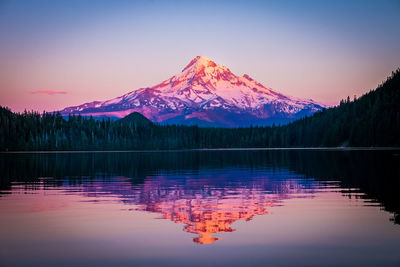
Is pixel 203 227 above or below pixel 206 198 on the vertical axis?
below

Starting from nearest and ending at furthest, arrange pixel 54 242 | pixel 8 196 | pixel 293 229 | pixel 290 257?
1. pixel 290 257
2. pixel 54 242
3. pixel 293 229
4. pixel 8 196

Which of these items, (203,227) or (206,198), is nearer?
(203,227)

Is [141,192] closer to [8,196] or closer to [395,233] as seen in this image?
[8,196]

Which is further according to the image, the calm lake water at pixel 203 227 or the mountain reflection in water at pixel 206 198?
the mountain reflection in water at pixel 206 198

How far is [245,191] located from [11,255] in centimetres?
2555

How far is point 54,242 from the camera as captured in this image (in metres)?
22.1

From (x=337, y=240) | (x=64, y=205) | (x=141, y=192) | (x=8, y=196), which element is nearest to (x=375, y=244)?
(x=337, y=240)

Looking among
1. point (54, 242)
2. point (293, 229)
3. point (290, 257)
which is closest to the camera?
point (290, 257)

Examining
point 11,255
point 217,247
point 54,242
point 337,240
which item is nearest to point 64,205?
point 54,242

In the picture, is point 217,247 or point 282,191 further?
point 282,191

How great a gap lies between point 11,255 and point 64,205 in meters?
15.1

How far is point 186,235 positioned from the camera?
2312 centimetres

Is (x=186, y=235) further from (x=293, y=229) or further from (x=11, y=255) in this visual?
(x=11, y=255)

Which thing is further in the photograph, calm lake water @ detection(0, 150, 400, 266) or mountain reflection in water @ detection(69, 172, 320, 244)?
mountain reflection in water @ detection(69, 172, 320, 244)
